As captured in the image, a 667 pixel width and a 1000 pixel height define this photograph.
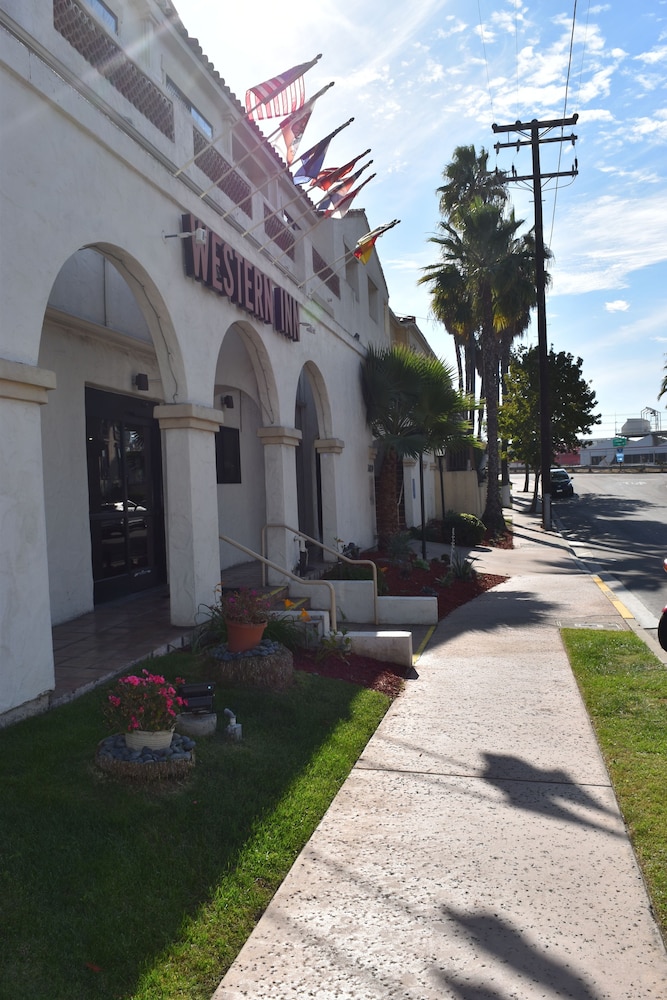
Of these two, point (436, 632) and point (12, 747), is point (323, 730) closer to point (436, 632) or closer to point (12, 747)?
point (12, 747)

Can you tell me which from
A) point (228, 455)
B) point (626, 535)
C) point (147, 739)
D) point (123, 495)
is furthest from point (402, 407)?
point (147, 739)

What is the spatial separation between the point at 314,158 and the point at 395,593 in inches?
265

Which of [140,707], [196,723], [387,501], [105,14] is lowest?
[196,723]

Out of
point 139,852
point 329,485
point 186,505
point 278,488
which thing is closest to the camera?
point 139,852

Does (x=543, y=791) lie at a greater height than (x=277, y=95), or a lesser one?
lesser

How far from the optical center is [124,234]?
22.1 feet

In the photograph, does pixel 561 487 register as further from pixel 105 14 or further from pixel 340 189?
pixel 105 14

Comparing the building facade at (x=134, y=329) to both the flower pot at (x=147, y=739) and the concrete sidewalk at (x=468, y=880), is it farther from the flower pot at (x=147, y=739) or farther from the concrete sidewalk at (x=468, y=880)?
the concrete sidewalk at (x=468, y=880)

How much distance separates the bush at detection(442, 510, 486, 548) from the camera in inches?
839

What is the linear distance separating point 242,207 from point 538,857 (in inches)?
348

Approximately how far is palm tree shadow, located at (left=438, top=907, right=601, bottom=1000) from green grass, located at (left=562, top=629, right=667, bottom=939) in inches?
23.5

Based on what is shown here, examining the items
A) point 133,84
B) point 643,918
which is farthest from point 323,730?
point 133,84

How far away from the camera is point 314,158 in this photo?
9.07 m

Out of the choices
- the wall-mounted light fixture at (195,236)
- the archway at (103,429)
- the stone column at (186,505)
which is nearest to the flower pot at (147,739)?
the stone column at (186,505)
